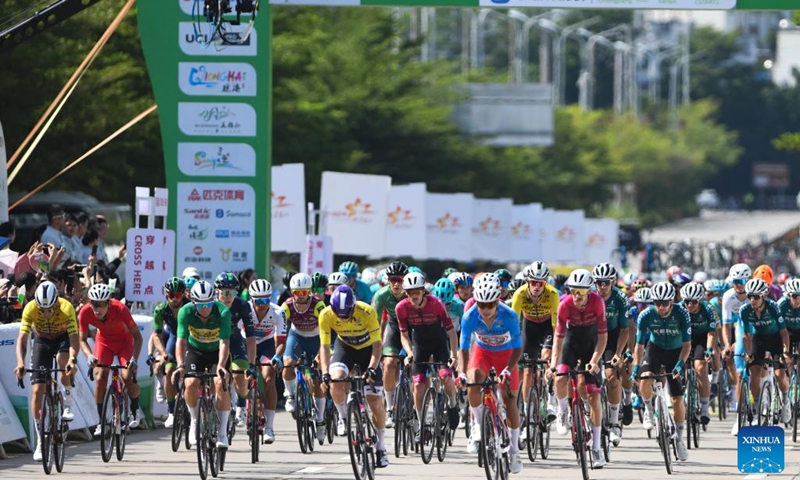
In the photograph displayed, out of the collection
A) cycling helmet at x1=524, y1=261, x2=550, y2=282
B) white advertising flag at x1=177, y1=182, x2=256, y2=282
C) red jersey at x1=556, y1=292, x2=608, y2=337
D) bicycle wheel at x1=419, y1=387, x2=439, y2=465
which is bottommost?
bicycle wheel at x1=419, y1=387, x2=439, y2=465

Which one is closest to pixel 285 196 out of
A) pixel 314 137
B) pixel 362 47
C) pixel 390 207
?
pixel 390 207

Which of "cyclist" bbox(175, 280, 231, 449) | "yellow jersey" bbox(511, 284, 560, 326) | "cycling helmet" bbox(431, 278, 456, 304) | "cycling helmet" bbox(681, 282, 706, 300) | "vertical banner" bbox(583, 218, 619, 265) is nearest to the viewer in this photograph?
"cyclist" bbox(175, 280, 231, 449)

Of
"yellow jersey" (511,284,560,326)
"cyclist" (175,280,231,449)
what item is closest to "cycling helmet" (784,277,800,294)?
"yellow jersey" (511,284,560,326)

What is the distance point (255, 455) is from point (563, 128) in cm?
7486

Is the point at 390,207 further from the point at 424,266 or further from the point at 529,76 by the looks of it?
the point at 529,76

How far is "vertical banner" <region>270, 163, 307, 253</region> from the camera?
29.5 m

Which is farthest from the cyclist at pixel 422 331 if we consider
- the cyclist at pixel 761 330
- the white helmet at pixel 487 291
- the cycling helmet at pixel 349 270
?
the cycling helmet at pixel 349 270

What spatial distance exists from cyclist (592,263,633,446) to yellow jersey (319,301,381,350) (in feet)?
7.23

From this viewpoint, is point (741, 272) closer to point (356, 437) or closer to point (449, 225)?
point (356, 437)

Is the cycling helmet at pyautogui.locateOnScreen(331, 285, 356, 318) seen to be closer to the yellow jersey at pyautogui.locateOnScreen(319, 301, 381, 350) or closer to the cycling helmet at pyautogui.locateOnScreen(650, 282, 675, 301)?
the yellow jersey at pyautogui.locateOnScreen(319, 301, 381, 350)

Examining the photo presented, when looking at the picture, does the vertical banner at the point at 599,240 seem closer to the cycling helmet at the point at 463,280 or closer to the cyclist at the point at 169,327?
the cycling helmet at the point at 463,280

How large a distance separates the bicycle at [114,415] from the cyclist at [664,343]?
15.6 feet

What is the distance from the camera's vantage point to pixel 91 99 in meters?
37.3

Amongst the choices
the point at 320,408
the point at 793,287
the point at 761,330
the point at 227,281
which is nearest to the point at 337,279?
the point at 320,408
